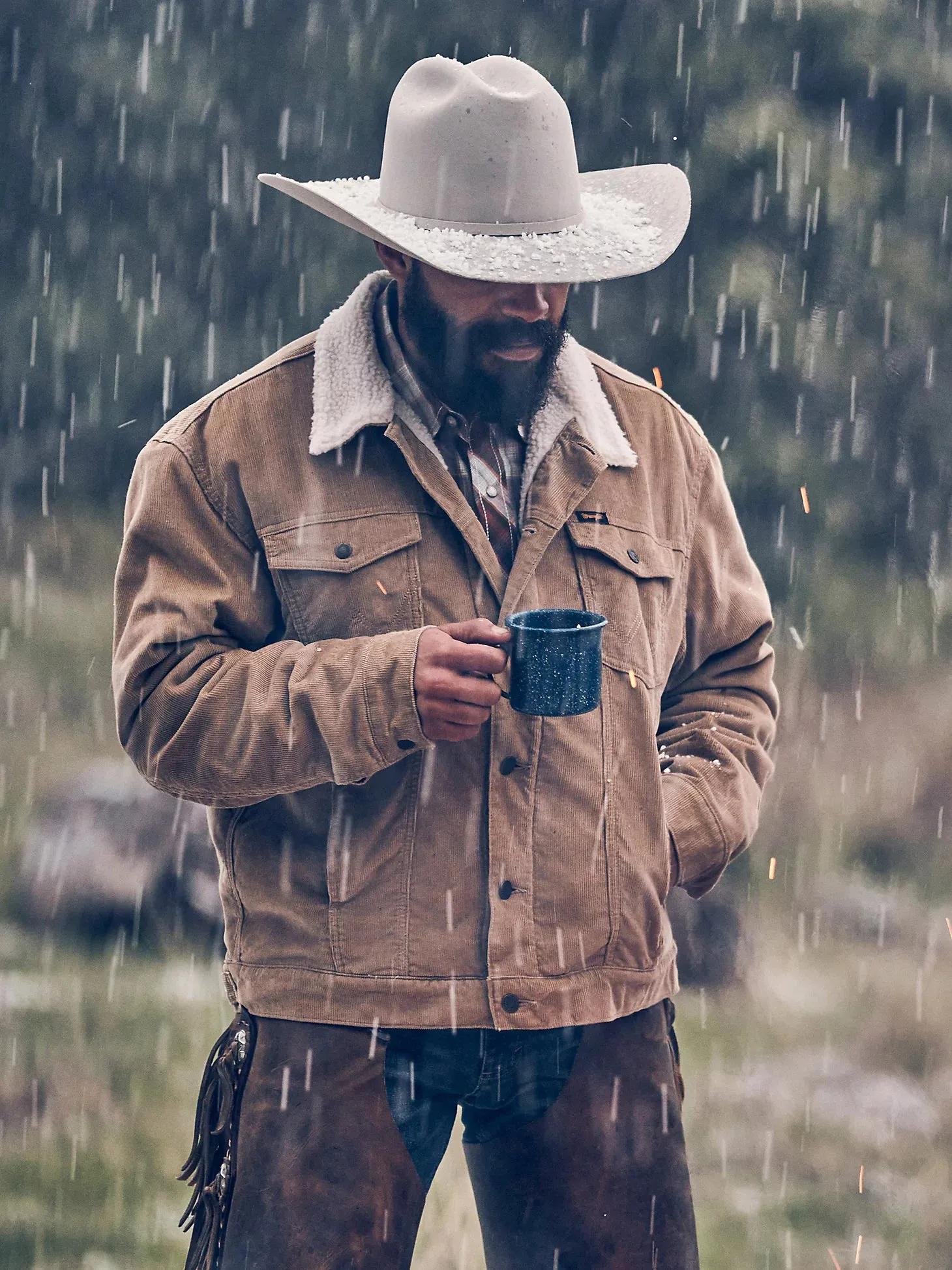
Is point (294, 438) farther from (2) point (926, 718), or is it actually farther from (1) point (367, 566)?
(2) point (926, 718)

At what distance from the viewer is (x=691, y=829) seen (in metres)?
2.44

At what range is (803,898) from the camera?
517cm

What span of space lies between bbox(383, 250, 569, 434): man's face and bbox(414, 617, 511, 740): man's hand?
1.29 ft

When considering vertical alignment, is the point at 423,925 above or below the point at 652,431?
below

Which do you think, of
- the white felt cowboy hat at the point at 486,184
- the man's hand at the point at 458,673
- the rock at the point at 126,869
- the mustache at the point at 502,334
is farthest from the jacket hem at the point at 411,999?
the rock at the point at 126,869

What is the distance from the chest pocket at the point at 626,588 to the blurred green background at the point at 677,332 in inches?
97.1

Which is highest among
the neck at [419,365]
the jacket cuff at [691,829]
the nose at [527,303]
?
the nose at [527,303]

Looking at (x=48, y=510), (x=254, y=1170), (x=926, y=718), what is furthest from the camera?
(x=48, y=510)

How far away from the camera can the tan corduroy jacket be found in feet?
7.02

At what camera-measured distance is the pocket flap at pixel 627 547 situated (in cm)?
229

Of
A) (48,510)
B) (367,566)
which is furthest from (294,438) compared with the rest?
(48,510)

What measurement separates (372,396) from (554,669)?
51 centimetres

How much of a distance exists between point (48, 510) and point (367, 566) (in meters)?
4.96

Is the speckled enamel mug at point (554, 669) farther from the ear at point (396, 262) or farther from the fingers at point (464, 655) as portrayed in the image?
the ear at point (396, 262)
